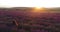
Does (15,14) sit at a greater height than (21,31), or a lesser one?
greater

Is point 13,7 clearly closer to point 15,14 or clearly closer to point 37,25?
point 15,14

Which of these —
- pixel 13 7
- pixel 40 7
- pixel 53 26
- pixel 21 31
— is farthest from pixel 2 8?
pixel 53 26

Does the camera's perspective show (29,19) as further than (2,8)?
No

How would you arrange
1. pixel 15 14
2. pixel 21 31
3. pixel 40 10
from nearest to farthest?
pixel 21 31, pixel 15 14, pixel 40 10

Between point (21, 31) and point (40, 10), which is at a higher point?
point (40, 10)

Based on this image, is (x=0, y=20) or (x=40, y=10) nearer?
(x=0, y=20)

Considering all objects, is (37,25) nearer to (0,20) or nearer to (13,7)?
(0,20)

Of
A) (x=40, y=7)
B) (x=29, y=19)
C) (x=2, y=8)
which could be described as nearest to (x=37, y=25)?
(x=29, y=19)

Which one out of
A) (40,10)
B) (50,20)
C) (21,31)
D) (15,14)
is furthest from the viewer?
(40,10)

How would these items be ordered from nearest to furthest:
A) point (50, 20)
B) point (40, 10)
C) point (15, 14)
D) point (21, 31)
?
point (21, 31) < point (50, 20) < point (15, 14) < point (40, 10)
